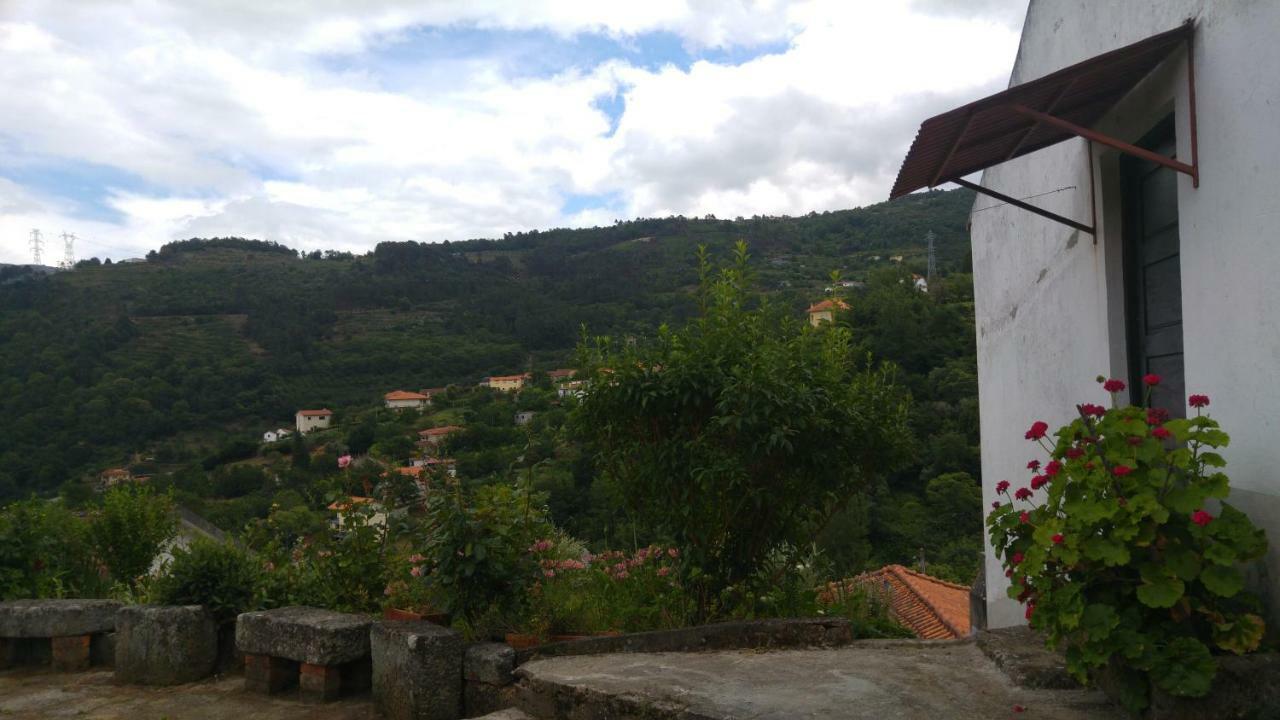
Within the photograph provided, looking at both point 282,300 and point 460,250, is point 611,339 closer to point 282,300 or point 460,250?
point 282,300

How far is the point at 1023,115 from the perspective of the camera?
11.0ft

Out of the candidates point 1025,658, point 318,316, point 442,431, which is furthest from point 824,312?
point 318,316

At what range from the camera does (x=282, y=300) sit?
213 feet

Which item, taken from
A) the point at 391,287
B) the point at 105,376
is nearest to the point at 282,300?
the point at 391,287

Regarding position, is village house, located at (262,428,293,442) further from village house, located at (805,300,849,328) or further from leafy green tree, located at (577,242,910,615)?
leafy green tree, located at (577,242,910,615)

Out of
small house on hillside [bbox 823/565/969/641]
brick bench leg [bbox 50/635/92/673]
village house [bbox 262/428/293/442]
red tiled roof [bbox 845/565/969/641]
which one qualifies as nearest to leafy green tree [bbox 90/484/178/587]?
brick bench leg [bbox 50/635/92/673]

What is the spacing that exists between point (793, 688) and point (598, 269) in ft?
199

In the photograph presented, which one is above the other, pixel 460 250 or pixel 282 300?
pixel 460 250

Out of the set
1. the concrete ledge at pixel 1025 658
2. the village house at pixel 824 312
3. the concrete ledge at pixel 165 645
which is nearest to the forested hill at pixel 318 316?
the village house at pixel 824 312

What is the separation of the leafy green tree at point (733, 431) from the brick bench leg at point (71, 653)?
12.5 ft

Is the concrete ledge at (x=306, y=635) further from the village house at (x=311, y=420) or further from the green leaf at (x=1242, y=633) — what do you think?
the village house at (x=311, y=420)

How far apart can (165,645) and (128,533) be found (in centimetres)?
222

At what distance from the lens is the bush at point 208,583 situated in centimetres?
513

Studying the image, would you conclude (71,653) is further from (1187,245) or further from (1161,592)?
(1187,245)
